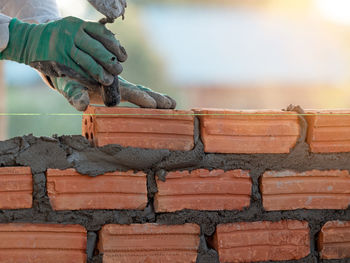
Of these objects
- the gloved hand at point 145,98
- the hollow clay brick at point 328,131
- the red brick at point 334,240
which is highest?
the gloved hand at point 145,98

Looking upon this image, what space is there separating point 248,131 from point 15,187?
0.72 metres

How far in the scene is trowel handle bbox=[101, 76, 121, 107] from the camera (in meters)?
1.48

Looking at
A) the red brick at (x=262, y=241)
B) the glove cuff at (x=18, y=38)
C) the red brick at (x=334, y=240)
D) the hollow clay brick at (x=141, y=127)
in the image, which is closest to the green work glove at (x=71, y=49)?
the glove cuff at (x=18, y=38)

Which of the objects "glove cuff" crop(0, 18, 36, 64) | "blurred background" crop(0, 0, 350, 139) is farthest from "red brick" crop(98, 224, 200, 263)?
"glove cuff" crop(0, 18, 36, 64)

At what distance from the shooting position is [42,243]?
1406 mm

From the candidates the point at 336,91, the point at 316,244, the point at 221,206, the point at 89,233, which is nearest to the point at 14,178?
the point at 89,233

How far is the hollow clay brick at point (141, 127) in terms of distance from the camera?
4.69 feet

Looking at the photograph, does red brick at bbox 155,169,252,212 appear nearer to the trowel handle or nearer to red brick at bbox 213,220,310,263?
red brick at bbox 213,220,310,263

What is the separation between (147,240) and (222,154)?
1.16 feet

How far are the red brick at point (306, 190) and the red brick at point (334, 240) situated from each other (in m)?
0.06

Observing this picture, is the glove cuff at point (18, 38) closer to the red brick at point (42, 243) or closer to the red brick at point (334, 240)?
the red brick at point (42, 243)

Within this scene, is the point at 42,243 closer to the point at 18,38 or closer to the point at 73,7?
the point at 18,38

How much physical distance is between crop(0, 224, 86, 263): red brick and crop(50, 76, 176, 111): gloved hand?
0.37m

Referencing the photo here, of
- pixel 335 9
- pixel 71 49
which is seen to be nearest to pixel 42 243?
pixel 71 49
